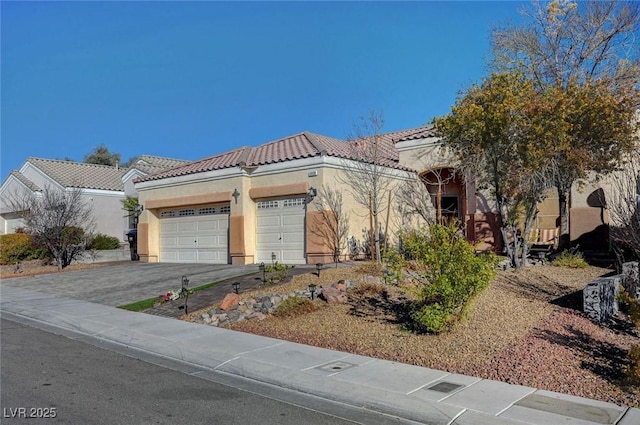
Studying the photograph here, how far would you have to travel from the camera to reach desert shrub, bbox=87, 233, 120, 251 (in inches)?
1086

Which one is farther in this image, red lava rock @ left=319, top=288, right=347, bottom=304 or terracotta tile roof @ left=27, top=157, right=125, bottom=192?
terracotta tile roof @ left=27, top=157, right=125, bottom=192

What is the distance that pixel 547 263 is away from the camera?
14.4m

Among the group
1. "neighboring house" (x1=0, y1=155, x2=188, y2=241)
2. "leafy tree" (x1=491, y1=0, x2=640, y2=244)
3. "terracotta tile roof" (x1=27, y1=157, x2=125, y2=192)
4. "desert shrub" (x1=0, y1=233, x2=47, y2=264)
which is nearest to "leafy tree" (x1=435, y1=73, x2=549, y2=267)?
"leafy tree" (x1=491, y1=0, x2=640, y2=244)

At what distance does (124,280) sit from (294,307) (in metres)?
9.12

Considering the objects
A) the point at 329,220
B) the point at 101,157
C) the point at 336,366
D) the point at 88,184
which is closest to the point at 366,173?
the point at 329,220

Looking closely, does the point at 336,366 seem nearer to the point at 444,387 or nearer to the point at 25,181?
the point at 444,387

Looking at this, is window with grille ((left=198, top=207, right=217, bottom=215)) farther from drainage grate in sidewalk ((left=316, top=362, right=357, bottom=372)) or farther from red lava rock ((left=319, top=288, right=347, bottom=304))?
drainage grate in sidewalk ((left=316, top=362, right=357, bottom=372))

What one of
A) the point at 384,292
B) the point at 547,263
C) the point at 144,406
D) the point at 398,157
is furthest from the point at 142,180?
the point at 144,406

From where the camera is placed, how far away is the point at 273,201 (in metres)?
19.4

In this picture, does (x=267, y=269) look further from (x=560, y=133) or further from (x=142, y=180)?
(x=142, y=180)

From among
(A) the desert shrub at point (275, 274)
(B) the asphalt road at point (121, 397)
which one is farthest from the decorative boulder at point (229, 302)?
(B) the asphalt road at point (121, 397)

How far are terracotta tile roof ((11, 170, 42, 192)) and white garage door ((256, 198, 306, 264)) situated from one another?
56.0 ft

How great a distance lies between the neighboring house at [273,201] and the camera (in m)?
18.2

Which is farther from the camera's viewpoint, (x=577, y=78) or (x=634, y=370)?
(x=577, y=78)
